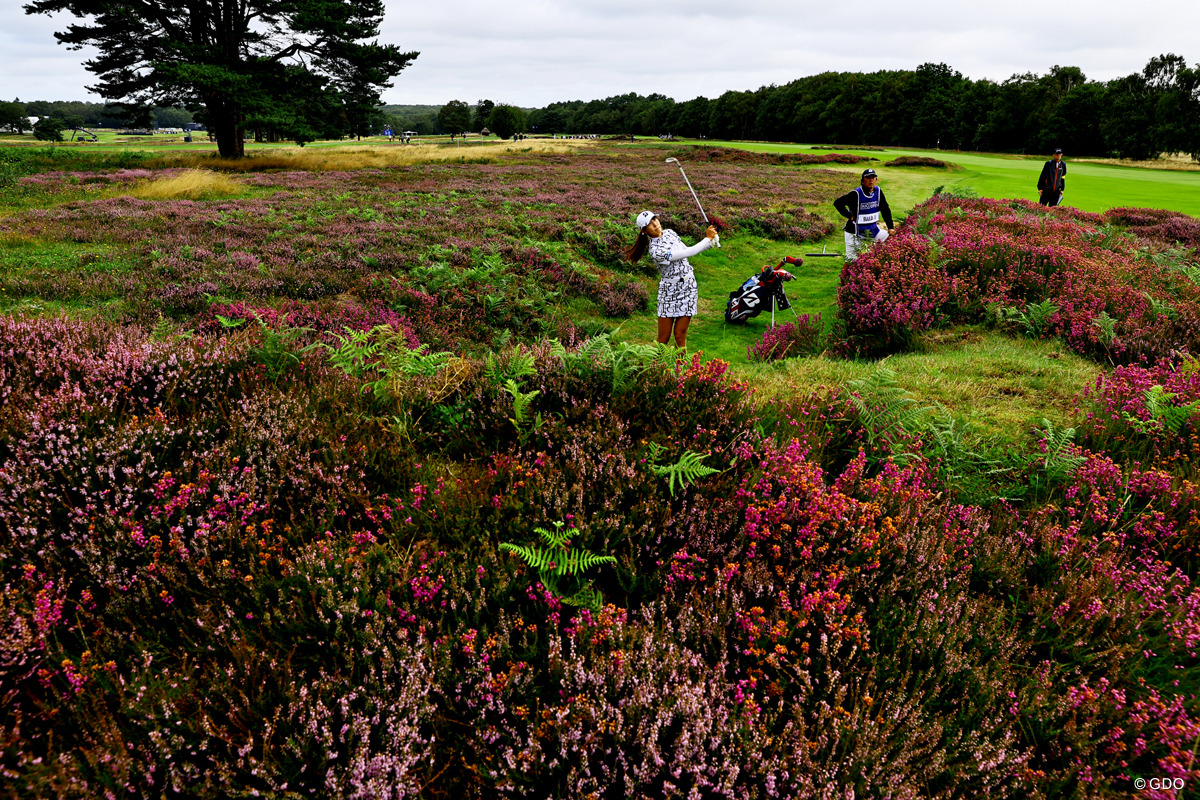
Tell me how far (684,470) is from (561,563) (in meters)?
0.90

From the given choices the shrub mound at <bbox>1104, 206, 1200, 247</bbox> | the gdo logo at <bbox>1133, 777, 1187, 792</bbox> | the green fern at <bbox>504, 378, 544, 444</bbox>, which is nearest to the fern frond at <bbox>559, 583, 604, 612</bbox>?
the green fern at <bbox>504, 378, 544, 444</bbox>

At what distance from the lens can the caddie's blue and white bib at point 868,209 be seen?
1243 cm

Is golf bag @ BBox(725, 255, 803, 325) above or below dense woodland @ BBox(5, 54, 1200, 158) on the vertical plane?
below

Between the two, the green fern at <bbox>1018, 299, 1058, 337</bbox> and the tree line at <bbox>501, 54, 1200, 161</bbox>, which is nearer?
the green fern at <bbox>1018, 299, 1058, 337</bbox>

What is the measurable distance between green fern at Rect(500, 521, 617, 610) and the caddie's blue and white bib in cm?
1252

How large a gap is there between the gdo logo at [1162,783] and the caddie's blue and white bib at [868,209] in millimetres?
12571

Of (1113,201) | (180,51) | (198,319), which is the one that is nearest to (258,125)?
(180,51)

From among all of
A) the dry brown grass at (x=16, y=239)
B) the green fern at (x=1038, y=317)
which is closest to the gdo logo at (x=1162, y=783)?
the green fern at (x=1038, y=317)

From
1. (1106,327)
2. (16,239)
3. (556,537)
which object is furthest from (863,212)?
(16,239)

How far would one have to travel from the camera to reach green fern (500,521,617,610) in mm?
2508

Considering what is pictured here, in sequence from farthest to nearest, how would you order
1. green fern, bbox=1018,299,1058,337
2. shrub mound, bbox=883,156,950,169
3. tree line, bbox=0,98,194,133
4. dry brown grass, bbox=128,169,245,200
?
shrub mound, bbox=883,156,950,169 < tree line, bbox=0,98,194,133 < dry brown grass, bbox=128,169,245,200 < green fern, bbox=1018,299,1058,337

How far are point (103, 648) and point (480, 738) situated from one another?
4.85ft

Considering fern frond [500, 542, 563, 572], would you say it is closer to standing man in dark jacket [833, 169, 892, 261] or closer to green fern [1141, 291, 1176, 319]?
green fern [1141, 291, 1176, 319]

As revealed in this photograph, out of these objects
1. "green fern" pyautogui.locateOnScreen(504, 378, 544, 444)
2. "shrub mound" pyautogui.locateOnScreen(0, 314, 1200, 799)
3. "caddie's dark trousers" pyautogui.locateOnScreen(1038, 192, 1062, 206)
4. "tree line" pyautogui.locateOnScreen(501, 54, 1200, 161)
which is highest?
"tree line" pyautogui.locateOnScreen(501, 54, 1200, 161)
